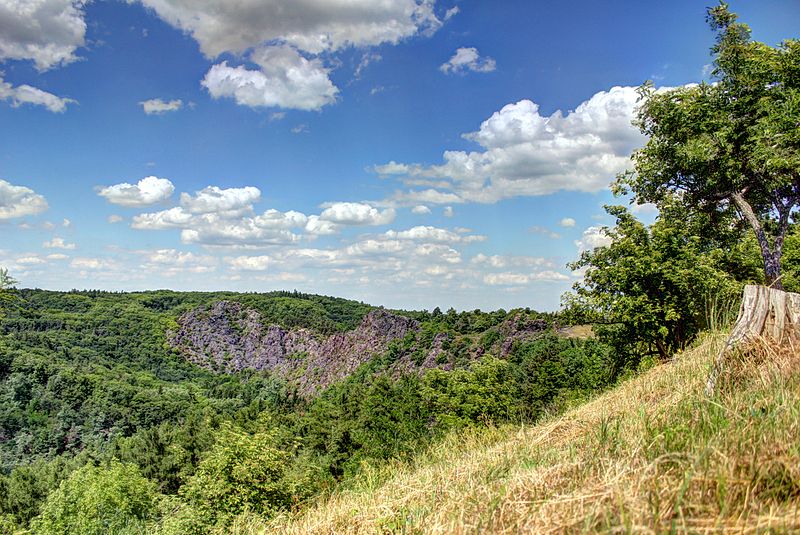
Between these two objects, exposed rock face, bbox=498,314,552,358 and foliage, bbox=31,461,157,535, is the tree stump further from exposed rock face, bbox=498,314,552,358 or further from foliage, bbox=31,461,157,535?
exposed rock face, bbox=498,314,552,358

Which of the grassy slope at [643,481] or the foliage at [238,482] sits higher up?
the grassy slope at [643,481]

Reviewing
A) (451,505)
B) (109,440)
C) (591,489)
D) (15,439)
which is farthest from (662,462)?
(15,439)

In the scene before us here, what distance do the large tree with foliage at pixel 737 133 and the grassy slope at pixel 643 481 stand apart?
11.7 meters

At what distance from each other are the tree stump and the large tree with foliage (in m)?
9.91

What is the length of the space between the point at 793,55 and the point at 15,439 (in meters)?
139

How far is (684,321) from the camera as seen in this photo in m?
16.8

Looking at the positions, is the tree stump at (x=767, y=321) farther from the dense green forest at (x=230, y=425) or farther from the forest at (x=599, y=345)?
the dense green forest at (x=230, y=425)

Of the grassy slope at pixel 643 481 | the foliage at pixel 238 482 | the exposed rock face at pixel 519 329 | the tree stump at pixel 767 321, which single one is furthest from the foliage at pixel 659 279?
the exposed rock face at pixel 519 329

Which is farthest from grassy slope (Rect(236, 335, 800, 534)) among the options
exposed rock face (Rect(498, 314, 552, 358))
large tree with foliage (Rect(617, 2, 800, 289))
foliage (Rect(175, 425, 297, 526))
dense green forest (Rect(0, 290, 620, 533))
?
exposed rock face (Rect(498, 314, 552, 358))

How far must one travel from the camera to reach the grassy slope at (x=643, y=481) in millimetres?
2338

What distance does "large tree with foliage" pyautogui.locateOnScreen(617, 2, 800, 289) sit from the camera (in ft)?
43.5

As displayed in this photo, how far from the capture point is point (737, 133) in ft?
48.2

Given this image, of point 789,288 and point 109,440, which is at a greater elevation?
point 789,288

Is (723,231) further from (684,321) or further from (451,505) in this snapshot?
(451,505)
